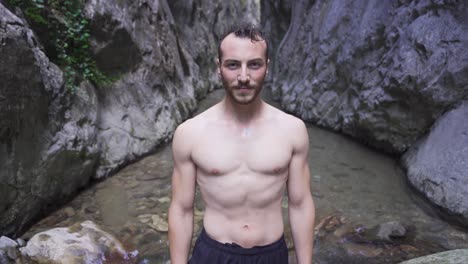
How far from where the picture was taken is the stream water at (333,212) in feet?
12.0

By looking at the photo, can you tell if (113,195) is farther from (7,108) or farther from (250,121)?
(250,121)

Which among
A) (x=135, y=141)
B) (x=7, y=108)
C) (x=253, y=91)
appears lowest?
(x=135, y=141)

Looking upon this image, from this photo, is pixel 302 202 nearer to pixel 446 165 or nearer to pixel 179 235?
pixel 179 235

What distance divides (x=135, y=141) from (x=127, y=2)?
253 centimetres

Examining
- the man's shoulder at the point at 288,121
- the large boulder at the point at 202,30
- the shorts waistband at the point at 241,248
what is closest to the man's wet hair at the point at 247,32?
the man's shoulder at the point at 288,121

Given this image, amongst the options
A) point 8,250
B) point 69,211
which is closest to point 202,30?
point 69,211

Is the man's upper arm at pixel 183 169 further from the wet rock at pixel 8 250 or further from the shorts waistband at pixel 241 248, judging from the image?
the wet rock at pixel 8 250

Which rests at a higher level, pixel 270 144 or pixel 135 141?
pixel 270 144

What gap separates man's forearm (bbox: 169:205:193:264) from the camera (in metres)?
1.78

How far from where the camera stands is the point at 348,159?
250 inches

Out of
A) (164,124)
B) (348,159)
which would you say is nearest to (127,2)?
(164,124)

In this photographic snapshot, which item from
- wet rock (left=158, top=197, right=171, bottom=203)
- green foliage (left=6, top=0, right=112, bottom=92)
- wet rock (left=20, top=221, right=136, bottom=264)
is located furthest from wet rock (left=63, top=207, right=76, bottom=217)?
green foliage (left=6, top=0, right=112, bottom=92)

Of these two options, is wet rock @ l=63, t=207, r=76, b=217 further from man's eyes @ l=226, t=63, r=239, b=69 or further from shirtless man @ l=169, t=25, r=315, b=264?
man's eyes @ l=226, t=63, r=239, b=69

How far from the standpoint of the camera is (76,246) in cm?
330
